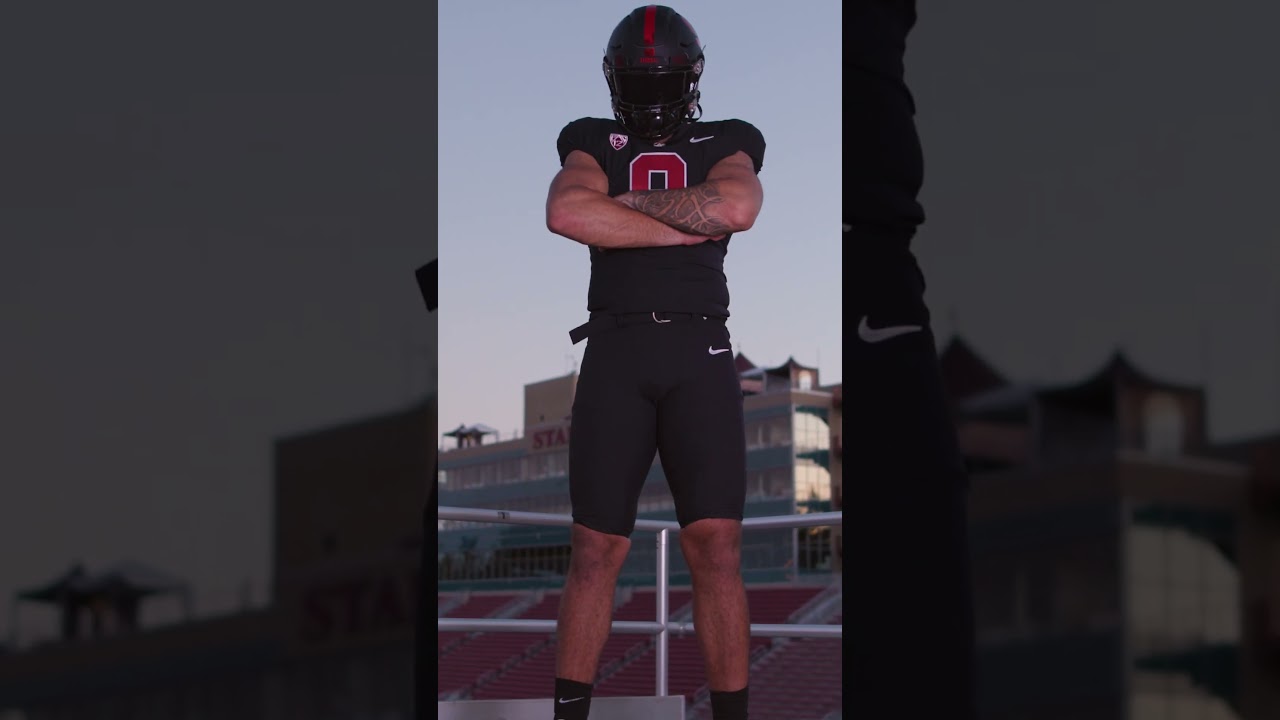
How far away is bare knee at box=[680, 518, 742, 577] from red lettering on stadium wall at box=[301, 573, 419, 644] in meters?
0.47

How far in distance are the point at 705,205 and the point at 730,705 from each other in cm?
86

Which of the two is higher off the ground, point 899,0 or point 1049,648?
point 899,0

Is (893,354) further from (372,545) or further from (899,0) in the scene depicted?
(372,545)

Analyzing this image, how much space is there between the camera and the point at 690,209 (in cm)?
199

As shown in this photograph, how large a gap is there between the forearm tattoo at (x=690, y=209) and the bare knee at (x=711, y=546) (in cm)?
50

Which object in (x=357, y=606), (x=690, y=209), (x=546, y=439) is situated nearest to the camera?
(x=357, y=606)

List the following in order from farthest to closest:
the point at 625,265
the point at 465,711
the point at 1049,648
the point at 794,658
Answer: the point at 794,658 → the point at 465,711 → the point at 625,265 → the point at 1049,648

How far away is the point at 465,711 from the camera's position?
93.0 inches

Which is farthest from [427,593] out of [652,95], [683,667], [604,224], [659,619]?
[683,667]

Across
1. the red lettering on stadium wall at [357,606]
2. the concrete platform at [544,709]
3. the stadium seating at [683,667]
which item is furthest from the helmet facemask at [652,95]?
the stadium seating at [683,667]

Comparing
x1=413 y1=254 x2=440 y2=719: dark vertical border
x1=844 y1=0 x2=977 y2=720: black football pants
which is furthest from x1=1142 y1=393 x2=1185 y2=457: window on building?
x1=413 y1=254 x2=440 y2=719: dark vertical border

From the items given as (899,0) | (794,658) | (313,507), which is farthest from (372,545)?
(794,658)

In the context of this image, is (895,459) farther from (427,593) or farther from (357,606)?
(357,606)

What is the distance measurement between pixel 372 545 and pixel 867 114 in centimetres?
117
